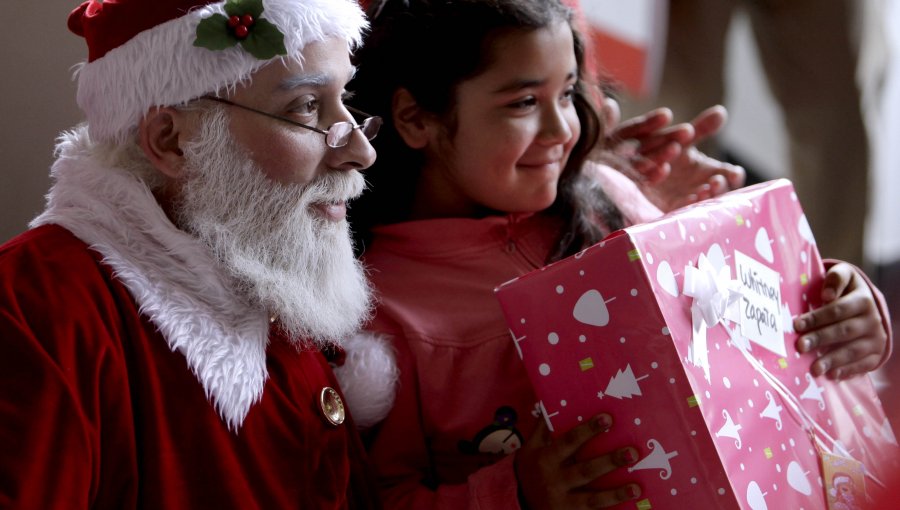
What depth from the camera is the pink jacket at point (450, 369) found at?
1.49 meters

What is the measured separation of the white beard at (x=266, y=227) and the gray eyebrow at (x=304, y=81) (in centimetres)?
9

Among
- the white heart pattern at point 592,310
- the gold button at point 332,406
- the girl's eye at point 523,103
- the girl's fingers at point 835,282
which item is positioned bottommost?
the gold button at point 332,406

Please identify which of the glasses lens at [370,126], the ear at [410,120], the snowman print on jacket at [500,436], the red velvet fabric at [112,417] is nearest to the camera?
the red velvet fabric at [112,417]

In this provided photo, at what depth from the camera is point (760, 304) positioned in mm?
1298

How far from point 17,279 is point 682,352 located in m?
0.76

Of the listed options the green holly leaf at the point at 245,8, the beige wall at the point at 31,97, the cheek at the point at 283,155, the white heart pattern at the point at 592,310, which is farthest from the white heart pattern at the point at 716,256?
the beige wall at the point at 31,97

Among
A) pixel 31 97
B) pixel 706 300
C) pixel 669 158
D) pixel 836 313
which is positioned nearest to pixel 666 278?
pixel 706 300

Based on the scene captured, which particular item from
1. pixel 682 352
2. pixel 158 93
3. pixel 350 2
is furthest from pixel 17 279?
pixel 682 352

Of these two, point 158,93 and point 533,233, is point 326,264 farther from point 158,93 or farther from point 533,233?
point 533,233

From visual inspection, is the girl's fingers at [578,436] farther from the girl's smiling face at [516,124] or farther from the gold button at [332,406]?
the girl's smiling face at [516,124]

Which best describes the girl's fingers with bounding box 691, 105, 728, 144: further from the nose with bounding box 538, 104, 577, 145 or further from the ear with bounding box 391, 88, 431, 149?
the ear with bounding box 391, 88, 431, 149

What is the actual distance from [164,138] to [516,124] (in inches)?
20.9

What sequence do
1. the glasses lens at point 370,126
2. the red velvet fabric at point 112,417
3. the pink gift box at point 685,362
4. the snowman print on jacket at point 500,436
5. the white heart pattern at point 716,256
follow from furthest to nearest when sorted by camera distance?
1. the snowman print on jacket at point 500,436
2. the glasses lens at point 370,126
3. the white heart pattern at point 716,256
4. the pink gift box at point 685,362
5. the red velvet fabric at point 112,417

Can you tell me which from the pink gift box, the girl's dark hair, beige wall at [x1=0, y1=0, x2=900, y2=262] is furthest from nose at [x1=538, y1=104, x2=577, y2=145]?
beige wall at [x1=0, y1=0, x2=900, y2=262]
